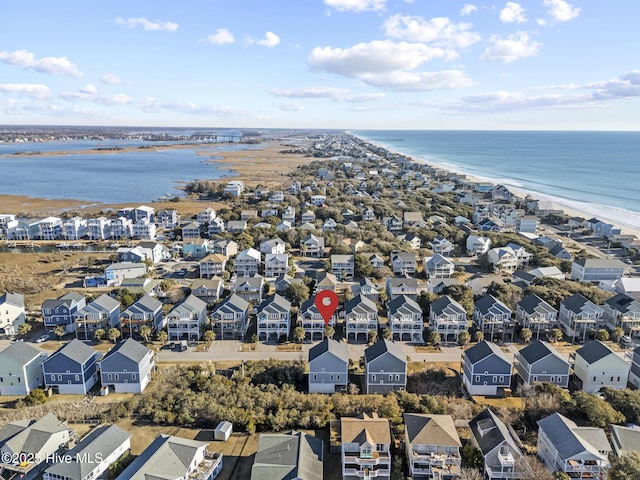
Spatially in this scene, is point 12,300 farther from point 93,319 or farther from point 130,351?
point 130,351

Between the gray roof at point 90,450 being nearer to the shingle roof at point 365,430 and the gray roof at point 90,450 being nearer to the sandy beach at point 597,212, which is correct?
the shingle roof at point 365,430

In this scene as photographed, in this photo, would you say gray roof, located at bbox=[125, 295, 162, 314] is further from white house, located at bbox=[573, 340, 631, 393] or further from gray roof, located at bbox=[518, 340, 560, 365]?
white house, located at bbox=[573, 340, 631, 393]

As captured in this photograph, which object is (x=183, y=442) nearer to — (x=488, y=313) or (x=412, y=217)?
(x=488, y=313)

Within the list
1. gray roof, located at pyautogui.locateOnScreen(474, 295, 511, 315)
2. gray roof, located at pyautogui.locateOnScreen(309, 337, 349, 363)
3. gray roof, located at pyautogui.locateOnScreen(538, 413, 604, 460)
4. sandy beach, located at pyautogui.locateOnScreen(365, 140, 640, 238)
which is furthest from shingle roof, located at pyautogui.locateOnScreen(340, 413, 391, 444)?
sandy beach, located at pyautogui.locateOnScreen(365, 140, 640, 238)

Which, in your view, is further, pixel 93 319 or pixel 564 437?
pixel 93 319

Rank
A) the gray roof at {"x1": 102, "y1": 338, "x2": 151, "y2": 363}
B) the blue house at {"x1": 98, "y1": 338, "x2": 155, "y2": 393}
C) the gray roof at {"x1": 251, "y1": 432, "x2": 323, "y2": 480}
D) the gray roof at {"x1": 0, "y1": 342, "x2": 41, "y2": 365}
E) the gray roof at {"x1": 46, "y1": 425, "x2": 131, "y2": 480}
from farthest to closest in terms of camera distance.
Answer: the gray roof at {"x1": 102, "y1": 338, "x2": 151, "y2": 363} < the blue house at {"x1": 98, "y1": 338, "x2": 155, "y2": 393} < the gray roof at {"x1": 0, "y1": 342, "x2": 41, "y2": 365} < the gray roof at {"x1": 46, "y1": 425, "x2": 131, "y2": 480} < the gray roof at {"x1": 251, "y1": 432, "x2": 323, "y2": 480}

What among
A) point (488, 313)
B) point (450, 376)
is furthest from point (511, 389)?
point (488, 313)

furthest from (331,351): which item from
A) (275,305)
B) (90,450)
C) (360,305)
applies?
(90,450)
